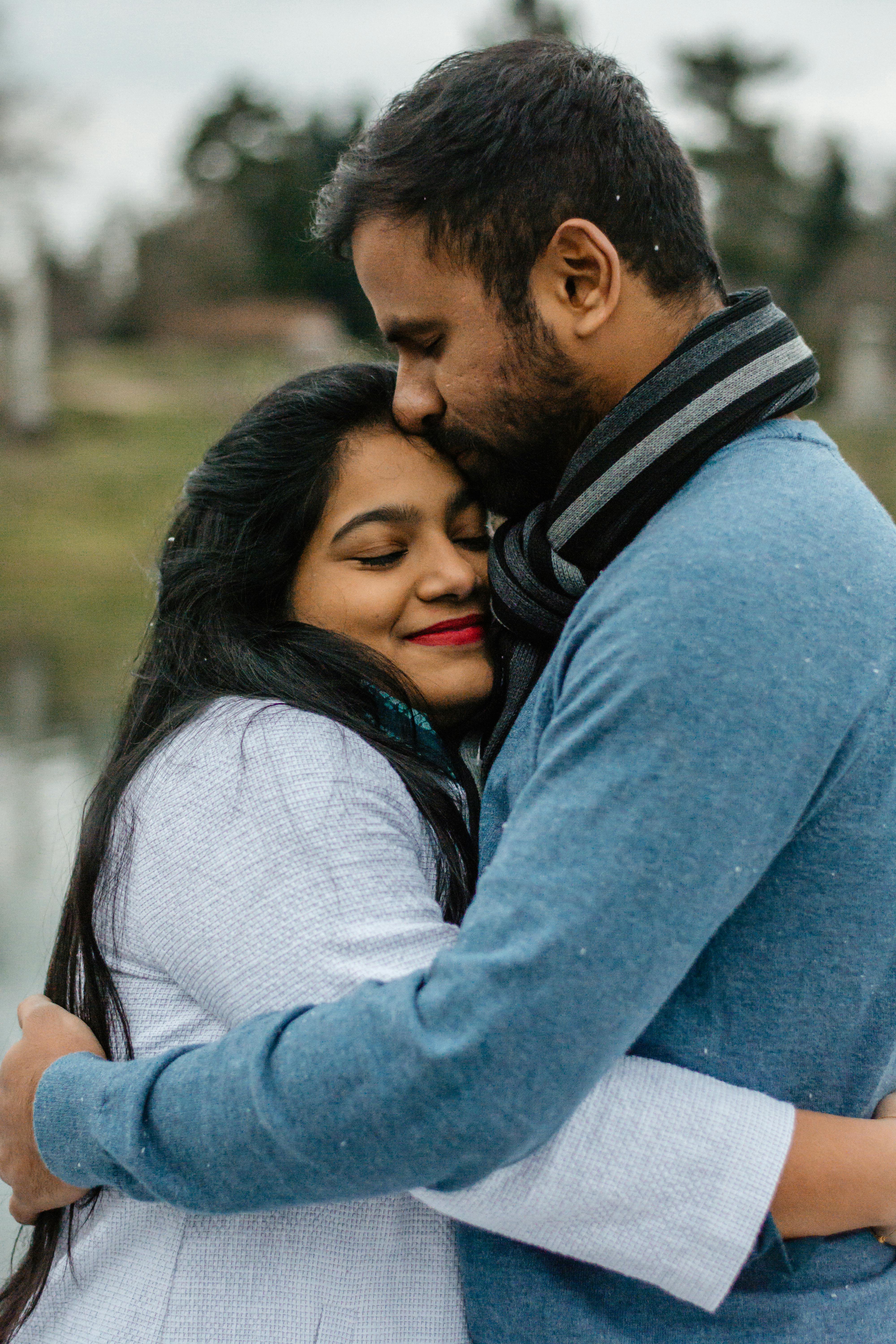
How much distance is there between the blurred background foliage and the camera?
53.1ft

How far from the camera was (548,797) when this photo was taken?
1043 mm

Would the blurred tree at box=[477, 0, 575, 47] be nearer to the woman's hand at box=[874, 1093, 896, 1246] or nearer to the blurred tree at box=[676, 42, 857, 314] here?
the blurred tree at box=[676, 42, 857, 314]

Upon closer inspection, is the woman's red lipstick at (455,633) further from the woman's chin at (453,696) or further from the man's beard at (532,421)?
the man's beard at (532,421)

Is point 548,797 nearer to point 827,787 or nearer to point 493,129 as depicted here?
point 827,787

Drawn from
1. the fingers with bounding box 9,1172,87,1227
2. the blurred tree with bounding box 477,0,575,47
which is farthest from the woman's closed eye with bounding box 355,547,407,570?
the blurred tree with bounding box 477,0,575,47

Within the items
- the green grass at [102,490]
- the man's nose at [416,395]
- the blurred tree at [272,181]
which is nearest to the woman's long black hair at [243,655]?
the man's nose at [416,395]

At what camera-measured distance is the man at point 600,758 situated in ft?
3.29

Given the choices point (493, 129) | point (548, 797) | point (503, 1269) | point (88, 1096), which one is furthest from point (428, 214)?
point (503, 1269)

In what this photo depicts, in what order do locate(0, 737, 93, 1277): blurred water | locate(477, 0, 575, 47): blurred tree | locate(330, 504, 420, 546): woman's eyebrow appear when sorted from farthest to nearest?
locate(477, 0, 575, 47): blurred tree → locate(0, 737, 93, 1277): blurred water → locate(330, 504, 420, 546): woman's eyebrow

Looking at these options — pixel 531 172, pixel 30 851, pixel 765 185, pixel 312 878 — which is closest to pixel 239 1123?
pixel 312 878

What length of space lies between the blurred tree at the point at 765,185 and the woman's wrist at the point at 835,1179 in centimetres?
2802

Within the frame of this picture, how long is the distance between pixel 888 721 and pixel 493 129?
0.75 meters

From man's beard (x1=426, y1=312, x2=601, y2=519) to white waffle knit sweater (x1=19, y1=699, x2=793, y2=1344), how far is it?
0.39 metres

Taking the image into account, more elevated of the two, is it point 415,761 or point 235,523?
point 235,523
